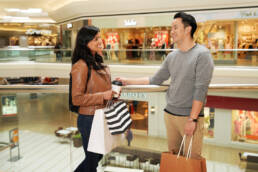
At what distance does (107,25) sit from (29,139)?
690 inches

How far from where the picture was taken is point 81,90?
2.02 metres

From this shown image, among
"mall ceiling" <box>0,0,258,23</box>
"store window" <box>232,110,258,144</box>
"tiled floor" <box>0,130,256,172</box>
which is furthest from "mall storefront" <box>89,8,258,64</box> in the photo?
"tiled floor" <box>0,130,256,172</box>

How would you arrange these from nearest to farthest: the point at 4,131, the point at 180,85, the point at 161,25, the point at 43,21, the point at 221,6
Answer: the point at 180,85 < the point at 4,131 < the point at 221,6 < the point at 161,25 < the point at 43,21

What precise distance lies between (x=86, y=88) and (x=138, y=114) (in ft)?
2.19

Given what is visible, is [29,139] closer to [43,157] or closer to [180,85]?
[43,157]

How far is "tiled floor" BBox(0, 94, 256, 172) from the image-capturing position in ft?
8.71

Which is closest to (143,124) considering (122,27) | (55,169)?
(55,169)

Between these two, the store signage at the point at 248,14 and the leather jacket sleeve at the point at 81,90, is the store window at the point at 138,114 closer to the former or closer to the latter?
the leather jacket sleeve at the point at 81,90

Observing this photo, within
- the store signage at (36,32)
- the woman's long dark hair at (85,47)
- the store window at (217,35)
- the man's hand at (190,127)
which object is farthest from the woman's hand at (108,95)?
the store signage at (36,32)

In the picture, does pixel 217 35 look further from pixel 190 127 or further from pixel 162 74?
pixel 190 127

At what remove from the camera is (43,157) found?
2.81 metres

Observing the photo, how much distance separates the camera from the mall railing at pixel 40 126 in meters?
2.73

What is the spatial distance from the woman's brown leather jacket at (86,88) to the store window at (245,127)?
1.23 meters

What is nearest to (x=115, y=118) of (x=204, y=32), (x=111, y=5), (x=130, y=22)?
(x=204, y=32)
